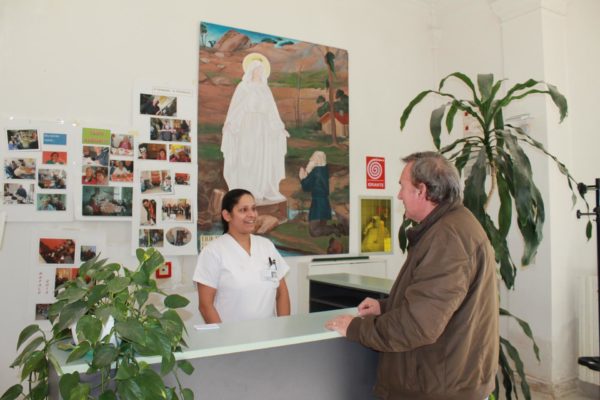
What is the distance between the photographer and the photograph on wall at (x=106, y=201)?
308 centimetres

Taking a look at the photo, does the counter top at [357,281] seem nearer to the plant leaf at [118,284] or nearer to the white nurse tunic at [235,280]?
the white nurse tunic at [235,280]

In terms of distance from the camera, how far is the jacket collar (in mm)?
1578

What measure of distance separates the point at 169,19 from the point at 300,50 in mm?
1069

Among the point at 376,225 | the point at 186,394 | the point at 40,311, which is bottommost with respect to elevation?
the point at 40,311

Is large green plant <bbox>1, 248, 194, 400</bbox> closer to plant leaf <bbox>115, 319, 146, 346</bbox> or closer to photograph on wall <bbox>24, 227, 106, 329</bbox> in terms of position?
plant leaf <bbox>115, 319, 146, 346</bbox>

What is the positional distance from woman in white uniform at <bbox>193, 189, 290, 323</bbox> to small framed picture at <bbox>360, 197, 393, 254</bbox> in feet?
5.77

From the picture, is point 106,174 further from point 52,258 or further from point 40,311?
point 40,311

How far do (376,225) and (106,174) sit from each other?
2.28 metres

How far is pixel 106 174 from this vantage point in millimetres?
3143

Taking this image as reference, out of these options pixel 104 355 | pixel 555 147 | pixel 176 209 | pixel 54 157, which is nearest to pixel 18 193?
pixel 54 157

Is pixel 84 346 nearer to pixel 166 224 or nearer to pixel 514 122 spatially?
pixel 166 224

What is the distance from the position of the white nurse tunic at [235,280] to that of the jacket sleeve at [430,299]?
998 mm

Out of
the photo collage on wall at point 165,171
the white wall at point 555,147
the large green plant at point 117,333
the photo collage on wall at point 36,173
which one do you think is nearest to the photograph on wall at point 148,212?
the photo collage on wall at point 165,171

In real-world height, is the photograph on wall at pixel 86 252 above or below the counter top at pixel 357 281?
above
